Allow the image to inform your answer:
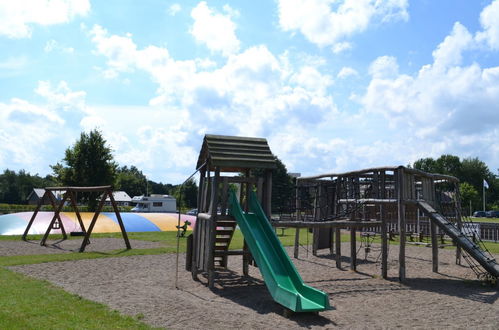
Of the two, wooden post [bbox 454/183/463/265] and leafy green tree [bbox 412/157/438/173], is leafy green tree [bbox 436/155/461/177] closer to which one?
leafy green tree [bbox 412/157/438/173]

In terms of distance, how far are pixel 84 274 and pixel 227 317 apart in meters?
5.97

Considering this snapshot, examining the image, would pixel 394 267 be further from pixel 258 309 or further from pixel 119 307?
pixel 119 307

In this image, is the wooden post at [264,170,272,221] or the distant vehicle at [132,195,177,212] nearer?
the wooden post at [264,170,272,221]

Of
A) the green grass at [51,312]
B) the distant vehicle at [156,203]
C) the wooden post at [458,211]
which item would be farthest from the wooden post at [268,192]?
the distant vehicle at [156,203]

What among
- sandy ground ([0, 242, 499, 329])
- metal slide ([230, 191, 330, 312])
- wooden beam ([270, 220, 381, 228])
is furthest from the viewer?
wooden beam ([270, 220, 381, 228])

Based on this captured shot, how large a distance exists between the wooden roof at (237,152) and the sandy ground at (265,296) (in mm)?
3046

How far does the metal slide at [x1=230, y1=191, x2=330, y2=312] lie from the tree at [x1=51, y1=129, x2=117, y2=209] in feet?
106

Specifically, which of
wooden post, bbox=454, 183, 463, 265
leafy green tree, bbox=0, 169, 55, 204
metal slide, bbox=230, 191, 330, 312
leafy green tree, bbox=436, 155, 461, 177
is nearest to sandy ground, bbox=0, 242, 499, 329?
metal slide, bbox=230, 191, 330, 312

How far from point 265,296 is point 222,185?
3068 millimetres

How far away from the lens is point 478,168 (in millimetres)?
106812

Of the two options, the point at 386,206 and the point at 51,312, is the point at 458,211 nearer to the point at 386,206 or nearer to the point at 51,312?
the point at 386,206

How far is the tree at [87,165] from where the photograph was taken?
40.1 meters

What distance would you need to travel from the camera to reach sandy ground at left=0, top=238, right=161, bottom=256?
17458 millimetres

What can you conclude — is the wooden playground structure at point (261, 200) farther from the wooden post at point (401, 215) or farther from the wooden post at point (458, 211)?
the wooden post at point (458, 211)
